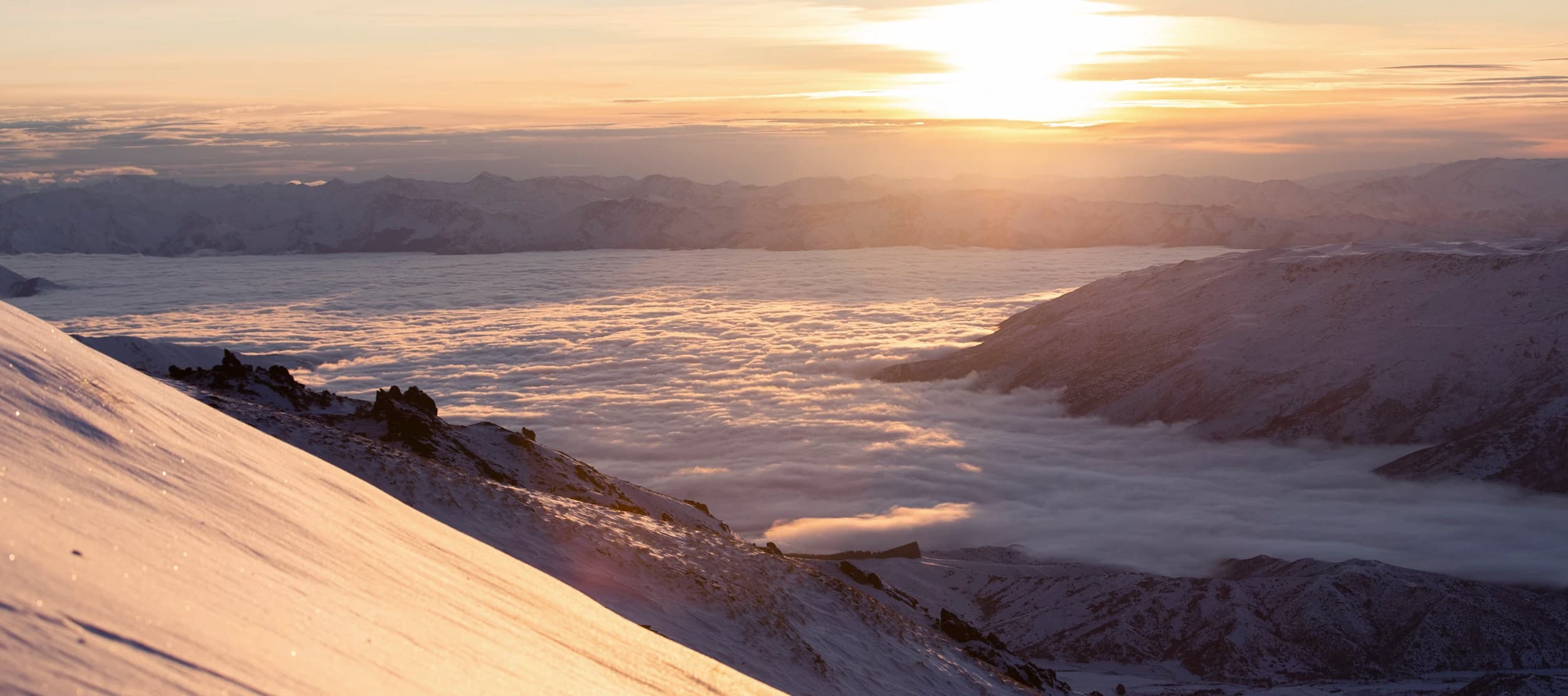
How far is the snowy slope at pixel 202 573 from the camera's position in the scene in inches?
159

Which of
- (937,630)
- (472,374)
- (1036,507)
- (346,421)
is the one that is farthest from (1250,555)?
(472,374)

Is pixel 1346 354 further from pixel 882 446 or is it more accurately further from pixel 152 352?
pixel 152 352

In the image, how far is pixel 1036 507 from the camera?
75125mm

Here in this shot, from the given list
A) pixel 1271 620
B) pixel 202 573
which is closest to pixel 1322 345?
pixel 1271 620

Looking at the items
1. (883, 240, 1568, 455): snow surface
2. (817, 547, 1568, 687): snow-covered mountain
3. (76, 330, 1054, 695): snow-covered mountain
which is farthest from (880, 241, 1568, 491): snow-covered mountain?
(76, 330, 1054, 695): snow-covered mountain

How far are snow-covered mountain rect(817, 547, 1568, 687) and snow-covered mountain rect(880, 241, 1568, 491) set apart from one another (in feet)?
115

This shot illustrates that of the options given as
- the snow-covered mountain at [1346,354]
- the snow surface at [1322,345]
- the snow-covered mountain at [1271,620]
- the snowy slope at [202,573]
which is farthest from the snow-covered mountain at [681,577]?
the snow surface at [1322,345]

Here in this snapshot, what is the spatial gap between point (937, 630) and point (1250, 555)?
41.0 meters

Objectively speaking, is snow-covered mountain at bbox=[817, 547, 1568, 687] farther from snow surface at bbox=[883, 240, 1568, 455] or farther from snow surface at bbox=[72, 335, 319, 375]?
snow surface at bbox=[72, 335, 319, 375]

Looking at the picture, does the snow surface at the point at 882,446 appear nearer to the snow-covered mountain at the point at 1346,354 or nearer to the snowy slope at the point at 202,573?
the snow-covered mountain at the point at 1346,354

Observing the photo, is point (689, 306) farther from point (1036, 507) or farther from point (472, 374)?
point (1036, 507)

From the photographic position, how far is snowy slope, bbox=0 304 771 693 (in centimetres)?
405

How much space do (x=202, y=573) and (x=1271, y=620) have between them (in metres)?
49.6

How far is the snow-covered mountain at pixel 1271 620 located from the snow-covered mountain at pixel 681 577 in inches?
816
